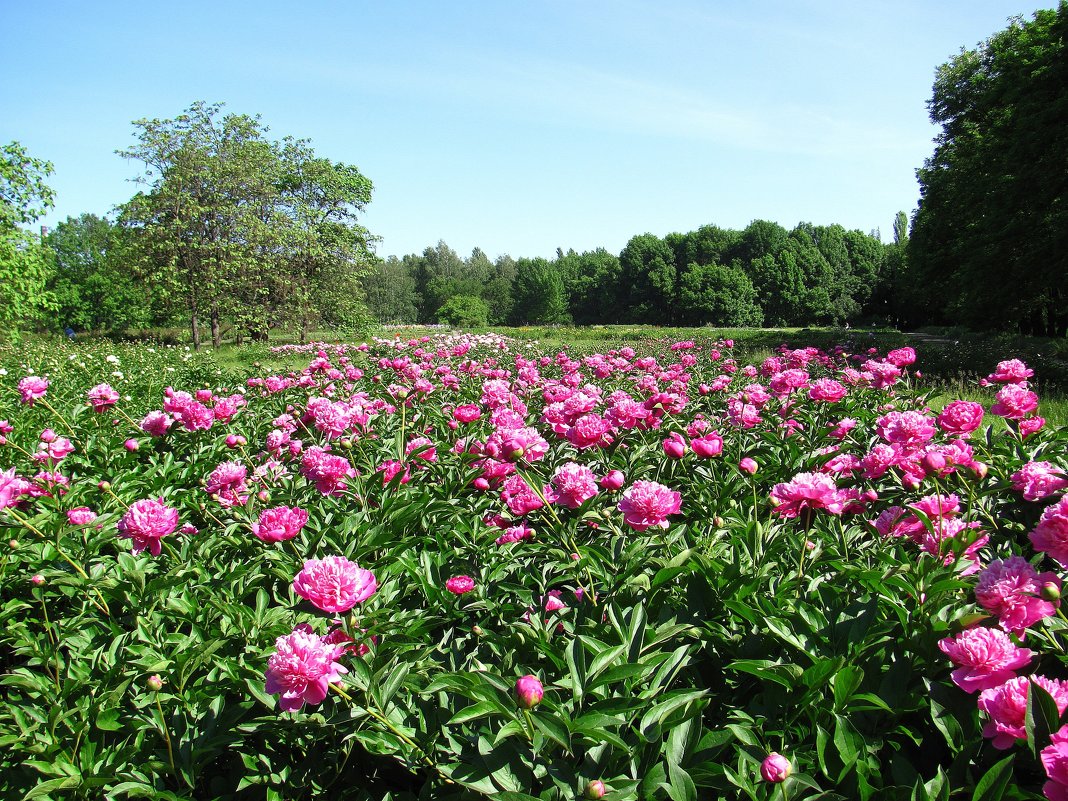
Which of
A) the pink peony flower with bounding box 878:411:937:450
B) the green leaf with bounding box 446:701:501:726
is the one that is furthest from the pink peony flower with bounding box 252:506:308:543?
the pink peony flower with bounding box 878:411:937:450

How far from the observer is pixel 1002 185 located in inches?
650

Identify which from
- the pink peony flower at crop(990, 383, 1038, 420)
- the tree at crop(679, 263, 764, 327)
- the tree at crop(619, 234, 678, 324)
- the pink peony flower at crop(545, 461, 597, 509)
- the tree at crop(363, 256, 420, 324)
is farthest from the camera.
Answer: the tree at crop(363, 256, 420, 324)

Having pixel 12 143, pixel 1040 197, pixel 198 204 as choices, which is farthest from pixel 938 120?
pixel 12 143

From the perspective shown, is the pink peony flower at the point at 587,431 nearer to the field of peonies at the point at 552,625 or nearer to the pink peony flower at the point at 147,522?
the field of peonies at the point at 552,625

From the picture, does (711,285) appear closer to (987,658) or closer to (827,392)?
(827,392)

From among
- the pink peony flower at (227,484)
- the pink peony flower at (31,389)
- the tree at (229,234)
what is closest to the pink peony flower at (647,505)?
the pink peony flower at (227,484)

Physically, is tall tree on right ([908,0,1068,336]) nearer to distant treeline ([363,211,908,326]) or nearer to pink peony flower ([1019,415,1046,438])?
pink peony flower ([1019,415,1046,438])

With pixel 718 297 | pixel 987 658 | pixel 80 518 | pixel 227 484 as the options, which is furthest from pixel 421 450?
pixel 718 297

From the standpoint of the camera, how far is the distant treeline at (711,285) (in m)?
55.1

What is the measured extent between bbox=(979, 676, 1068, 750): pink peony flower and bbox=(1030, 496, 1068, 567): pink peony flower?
0.30 m

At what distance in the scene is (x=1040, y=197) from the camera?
1526 centimetres

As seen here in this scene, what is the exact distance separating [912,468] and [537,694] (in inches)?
57.8

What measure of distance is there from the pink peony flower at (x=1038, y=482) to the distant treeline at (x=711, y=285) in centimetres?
→ 5460

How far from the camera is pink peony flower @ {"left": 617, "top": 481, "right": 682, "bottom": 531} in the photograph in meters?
1.73
